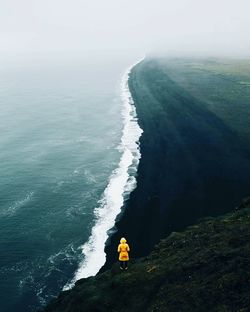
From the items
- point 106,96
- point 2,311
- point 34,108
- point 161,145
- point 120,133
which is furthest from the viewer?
point 106,96

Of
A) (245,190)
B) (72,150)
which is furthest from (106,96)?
(245,190)

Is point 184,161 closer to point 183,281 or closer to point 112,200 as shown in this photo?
point 112,200

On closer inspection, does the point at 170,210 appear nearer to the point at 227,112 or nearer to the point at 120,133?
the point at 120,133

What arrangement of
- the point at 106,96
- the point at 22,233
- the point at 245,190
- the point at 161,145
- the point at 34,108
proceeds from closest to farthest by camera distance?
the point at 22,233 → the point at 245,190 → the point at 161,145 → the point at 34,108 → the point at 106,96

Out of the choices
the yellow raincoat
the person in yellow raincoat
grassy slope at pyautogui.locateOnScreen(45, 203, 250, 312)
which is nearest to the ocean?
grassy slope at pyautogui.locateOnScreen(45, 203, 250, 312)

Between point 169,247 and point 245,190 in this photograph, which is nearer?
point 169,247

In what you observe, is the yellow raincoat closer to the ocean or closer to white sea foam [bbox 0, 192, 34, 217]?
the ocean

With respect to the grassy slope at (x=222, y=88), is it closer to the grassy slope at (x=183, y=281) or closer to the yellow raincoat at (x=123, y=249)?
the grassy slope at (x=183, y=281)
